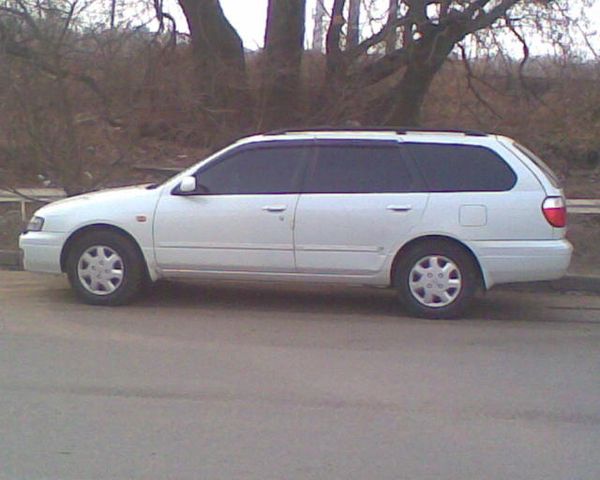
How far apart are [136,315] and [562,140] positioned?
9872mm

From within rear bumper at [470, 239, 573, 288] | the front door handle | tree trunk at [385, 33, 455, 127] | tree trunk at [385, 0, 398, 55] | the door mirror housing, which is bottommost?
rear bumper at [470, 239, 573, 288]

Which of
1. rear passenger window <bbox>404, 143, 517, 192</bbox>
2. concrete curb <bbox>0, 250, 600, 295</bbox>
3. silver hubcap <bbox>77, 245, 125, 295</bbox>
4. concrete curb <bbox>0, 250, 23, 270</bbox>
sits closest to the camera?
rear passenger window <bbox>404, 143, 517, 192</bbox>

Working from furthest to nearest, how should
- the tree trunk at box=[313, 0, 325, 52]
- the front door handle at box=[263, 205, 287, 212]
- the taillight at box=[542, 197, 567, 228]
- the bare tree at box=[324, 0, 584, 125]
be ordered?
the tree trunk at box=[313, 0, 325, 52] → the bare tree at box=[324, 0, 584, 125] → the front door handle at box=[263, 205, 287, 212] → the taillight at box=[542, 197, 567, 228]

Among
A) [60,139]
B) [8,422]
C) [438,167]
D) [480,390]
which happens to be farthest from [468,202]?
[60,139]

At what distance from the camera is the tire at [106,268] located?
7.81 metres

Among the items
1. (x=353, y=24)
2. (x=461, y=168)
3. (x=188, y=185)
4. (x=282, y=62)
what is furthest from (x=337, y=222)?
(x=353, y=24)

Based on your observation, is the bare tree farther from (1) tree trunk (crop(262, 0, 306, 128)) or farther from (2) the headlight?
(2) the headlight

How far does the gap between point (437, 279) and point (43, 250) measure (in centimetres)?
383

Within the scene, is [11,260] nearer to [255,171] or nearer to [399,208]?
[255,171]

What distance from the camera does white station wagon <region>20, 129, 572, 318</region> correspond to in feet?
24.1

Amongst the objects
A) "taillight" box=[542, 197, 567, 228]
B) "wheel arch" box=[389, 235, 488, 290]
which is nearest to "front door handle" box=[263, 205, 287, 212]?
"wheel arch" box=[389, 235, 488, 290]

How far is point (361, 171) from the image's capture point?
764 cm

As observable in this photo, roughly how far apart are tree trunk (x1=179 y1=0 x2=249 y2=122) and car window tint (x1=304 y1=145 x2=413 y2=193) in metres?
5.35

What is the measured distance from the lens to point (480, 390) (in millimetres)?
5527
